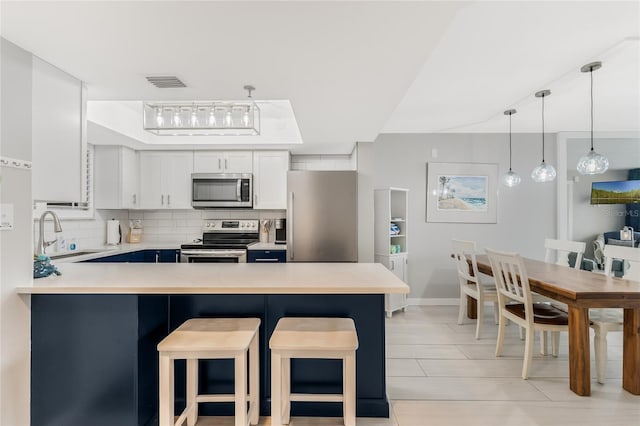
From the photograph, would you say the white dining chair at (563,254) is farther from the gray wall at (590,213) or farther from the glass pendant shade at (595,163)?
the gray wall at (590,213)

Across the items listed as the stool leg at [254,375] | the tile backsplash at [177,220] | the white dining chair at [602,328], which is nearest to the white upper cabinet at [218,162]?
the tile backsplash at [177,220]

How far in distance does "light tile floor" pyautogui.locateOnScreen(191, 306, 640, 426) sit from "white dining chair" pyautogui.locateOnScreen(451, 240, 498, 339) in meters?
0.36

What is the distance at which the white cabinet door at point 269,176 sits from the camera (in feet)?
15.5

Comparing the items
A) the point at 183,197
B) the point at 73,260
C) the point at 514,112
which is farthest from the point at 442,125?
the point at 73,260

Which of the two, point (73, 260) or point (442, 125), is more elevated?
point (442, 125)

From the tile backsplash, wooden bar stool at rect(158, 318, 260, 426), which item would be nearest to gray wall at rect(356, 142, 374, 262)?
the tile backsplash

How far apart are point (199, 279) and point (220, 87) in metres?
1.28

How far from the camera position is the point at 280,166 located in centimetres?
474

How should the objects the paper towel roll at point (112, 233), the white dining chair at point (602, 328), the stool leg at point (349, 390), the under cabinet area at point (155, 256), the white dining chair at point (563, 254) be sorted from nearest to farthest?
the stool leg at point (349, 390)
the white dining chair at point (602, 328)
the white dining chair at point (563, 254)
the under cabinet area at point (155, 256)
the paper towel roll at point (112, 233)

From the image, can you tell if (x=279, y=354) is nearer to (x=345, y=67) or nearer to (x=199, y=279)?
(x=199, y=279)

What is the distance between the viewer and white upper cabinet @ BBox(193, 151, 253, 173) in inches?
187

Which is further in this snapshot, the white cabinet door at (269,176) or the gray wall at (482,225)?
the gray wall at (482,225)

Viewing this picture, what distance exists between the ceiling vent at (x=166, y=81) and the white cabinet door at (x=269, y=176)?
232 cm

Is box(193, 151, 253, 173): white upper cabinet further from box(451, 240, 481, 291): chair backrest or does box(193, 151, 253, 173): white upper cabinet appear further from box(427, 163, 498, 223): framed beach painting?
box(451, 240, 481, 291): chair backrest
